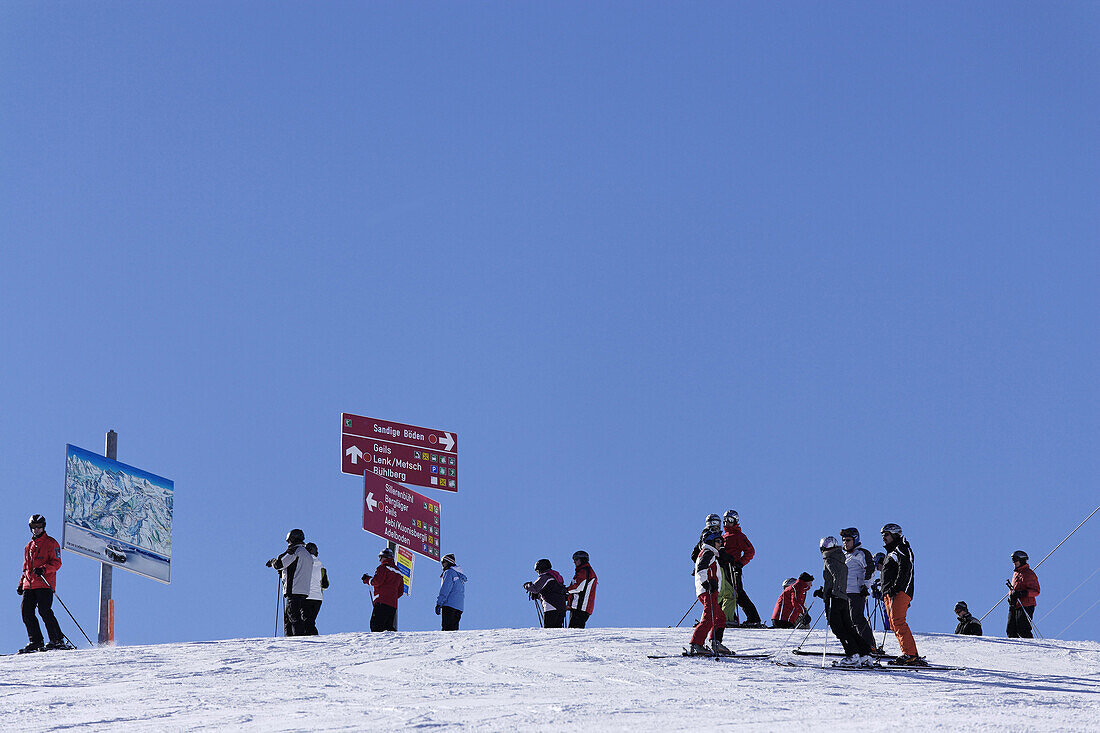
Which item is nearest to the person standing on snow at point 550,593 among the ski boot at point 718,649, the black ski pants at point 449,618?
the black ski pants at point 449,618

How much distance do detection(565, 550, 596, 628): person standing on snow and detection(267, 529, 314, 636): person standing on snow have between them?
382 centimetres

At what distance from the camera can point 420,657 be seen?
15.3 metres

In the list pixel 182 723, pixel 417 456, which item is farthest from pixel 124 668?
pixel 417 456

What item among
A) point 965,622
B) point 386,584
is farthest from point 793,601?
point 386,584

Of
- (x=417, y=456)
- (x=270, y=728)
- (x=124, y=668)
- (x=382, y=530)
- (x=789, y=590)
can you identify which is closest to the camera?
(x=270, y=728)

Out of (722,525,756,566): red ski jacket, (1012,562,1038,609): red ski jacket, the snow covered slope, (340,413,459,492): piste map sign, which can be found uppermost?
(340,413,459,492): piste map sign

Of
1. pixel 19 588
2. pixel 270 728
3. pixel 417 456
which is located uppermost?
pixel 417 456

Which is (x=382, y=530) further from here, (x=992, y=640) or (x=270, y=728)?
(x=270, y=728)

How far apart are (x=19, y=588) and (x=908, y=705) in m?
11.4

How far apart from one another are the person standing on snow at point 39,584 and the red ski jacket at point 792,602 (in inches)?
425

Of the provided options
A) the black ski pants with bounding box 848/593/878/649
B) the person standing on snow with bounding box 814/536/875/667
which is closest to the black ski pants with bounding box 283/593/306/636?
the person standing on snow with bounding box 814/536/875/667

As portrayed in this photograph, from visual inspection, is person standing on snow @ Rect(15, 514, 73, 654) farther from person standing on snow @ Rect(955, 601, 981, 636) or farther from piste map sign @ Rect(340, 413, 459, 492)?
person standing on snow @ Rect(955, 601, 981, 636)

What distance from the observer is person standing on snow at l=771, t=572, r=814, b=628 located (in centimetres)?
2134

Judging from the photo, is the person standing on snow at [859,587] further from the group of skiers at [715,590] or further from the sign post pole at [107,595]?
the sign post pole at [107,595]
